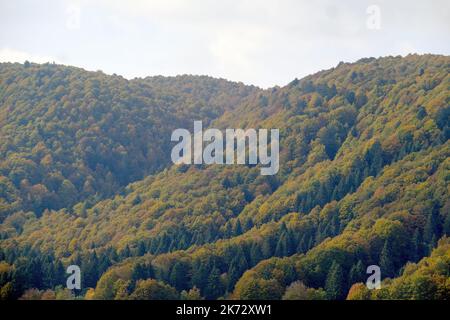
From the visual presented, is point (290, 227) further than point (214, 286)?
Yes

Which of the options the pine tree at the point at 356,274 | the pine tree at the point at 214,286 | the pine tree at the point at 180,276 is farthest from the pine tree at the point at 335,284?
the pine tree at the point at 180,276

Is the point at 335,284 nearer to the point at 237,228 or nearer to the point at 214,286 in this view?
the point at 214,286

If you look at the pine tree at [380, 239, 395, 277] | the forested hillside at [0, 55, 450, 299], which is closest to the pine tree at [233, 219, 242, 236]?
the forested hillside at [0, 55, 450, 299]

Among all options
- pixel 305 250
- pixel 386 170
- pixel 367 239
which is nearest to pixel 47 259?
pixel 305 250

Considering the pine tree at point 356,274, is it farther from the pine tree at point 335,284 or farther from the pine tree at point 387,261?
the pine tree at point 387,261

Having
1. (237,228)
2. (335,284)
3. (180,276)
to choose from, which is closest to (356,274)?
(335,284)

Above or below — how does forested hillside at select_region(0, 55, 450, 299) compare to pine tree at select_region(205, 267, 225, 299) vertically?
above

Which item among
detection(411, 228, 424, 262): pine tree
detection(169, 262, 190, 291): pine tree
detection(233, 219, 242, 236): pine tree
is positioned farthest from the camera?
detection(233, 219, 242, 236): pine tree

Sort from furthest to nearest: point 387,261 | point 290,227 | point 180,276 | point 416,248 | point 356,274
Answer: point 290,227, point 416,248, point 387,261, point 180,276, point 356,274

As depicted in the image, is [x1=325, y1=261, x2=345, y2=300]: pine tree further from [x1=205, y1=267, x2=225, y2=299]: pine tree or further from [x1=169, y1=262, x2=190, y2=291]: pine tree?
[x1=169, y1=262, x2=190, y2=291]: pine tree

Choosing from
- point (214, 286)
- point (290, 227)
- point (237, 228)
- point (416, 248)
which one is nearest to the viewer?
point (214, 286)

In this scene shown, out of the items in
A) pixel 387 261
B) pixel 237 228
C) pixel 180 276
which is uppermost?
pixel 237 228
